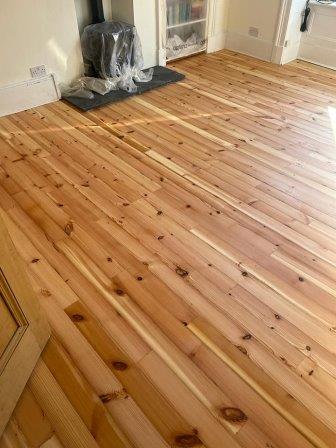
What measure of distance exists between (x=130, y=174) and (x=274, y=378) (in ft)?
4.69

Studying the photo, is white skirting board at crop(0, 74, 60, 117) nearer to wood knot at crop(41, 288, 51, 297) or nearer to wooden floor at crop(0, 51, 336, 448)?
wooden floor at crop(0, 51, 336, 448)

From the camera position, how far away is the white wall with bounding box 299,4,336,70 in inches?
139

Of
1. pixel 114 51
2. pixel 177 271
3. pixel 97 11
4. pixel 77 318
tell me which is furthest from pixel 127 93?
pixel 77 318

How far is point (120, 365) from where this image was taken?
127 centimetres

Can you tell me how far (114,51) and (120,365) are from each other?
8.62 ft

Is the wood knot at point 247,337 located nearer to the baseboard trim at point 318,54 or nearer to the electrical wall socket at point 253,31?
the baseboard trim at point 318,54

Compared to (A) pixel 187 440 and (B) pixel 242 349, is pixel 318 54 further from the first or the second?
(A) pixel 187 440

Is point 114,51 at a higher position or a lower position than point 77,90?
higher

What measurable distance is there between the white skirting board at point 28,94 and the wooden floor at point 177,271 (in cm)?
8

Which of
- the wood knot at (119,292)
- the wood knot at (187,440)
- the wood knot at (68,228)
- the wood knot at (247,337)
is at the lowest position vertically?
the wood knot at (247,337)

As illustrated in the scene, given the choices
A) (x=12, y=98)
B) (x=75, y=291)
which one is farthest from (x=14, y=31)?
(x=75, y=291)

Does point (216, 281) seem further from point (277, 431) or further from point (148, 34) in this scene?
point (148, 34)

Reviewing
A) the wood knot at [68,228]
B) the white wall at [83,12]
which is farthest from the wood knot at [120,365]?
the white wall at [83,12]

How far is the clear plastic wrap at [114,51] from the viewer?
9.60 ft
